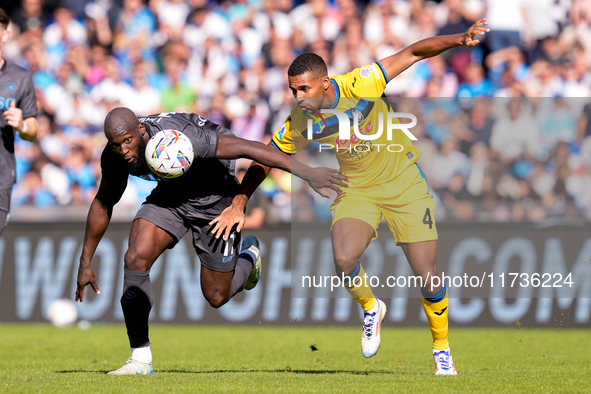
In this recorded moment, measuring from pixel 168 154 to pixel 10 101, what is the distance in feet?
8.15

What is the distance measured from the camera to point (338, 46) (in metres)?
14.7

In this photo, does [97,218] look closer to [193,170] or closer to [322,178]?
[193,170]

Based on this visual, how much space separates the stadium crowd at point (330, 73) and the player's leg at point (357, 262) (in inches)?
163

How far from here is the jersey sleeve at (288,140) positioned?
6.97m

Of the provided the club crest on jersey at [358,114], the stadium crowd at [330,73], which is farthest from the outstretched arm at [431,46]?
the stadium crowd at [330,73]

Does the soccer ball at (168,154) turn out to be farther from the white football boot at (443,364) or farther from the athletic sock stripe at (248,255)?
the white football boot at (443,364)

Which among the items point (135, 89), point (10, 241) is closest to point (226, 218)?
point (10, 241)

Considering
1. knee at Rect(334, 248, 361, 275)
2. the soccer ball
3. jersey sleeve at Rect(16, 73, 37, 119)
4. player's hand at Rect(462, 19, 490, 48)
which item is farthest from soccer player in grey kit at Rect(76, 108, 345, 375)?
jersey sleeve at Rect(16, 73, 37, 119)

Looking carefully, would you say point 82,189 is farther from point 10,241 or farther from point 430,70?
point 430,70

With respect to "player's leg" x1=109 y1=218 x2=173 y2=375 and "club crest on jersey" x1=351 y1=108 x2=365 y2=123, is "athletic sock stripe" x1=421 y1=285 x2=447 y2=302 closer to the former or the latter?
"club crest on jersey" x1=351 y1=108 x2=365 y2=123

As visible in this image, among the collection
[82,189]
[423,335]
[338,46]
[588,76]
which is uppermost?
[338,46]

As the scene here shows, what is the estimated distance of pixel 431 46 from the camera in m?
6.63

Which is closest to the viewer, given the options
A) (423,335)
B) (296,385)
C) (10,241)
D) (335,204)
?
(296,385)

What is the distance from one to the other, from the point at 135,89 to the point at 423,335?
7.81 metres
